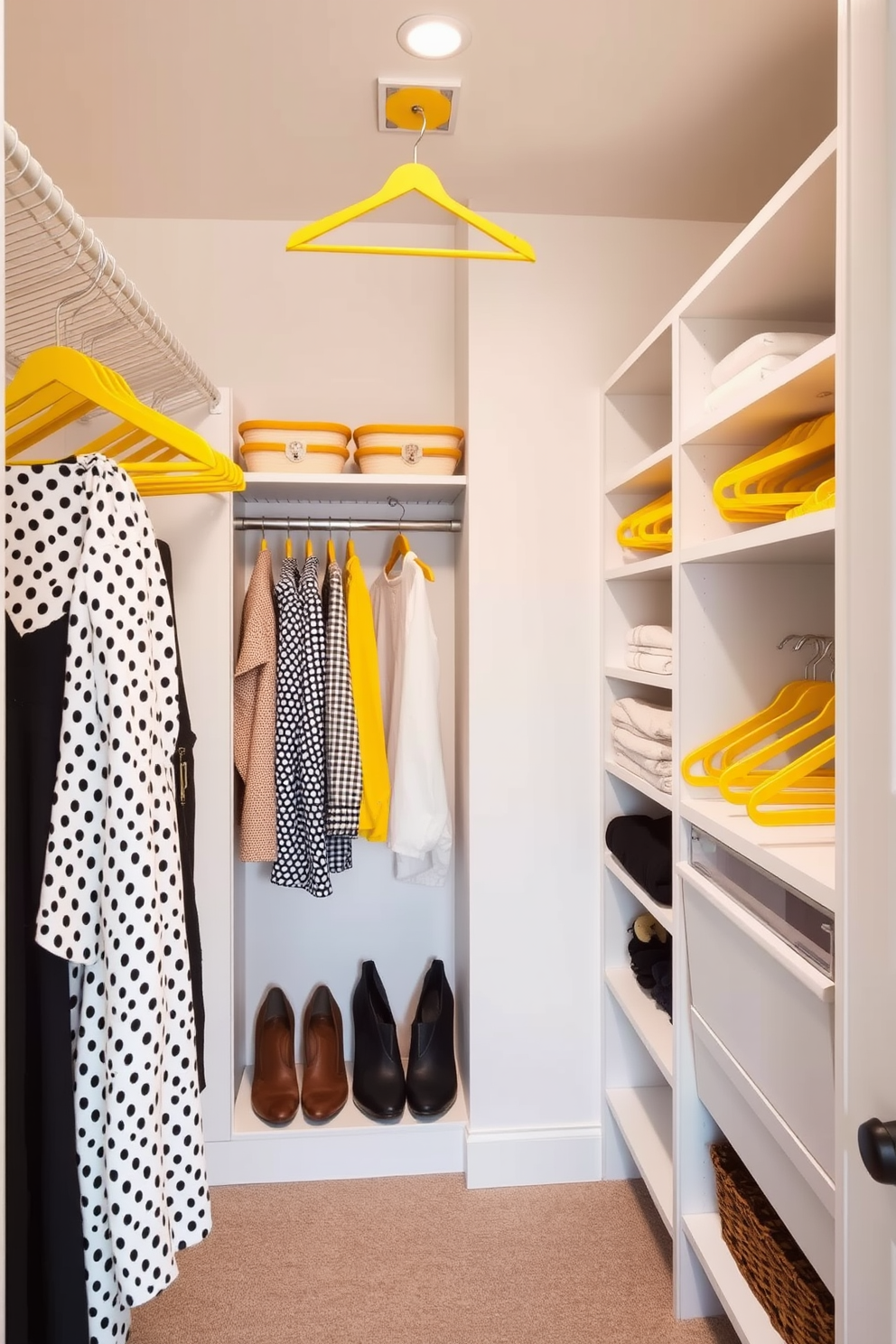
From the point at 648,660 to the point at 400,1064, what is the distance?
1.21 meters

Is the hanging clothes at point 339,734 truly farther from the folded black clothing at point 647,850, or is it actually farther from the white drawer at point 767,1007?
the white drawer at point 767,1007

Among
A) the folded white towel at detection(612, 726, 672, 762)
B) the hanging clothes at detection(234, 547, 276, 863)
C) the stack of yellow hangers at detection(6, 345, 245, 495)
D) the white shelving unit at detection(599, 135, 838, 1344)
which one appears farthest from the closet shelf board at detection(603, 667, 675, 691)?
the stack of yellow hangers at detection(6, 345, 245, 495)

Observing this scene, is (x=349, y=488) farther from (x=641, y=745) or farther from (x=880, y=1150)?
(x=880, y=1150)

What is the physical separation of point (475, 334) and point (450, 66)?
61 centimetres

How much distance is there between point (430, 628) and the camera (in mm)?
2311

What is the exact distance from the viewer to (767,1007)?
132cm

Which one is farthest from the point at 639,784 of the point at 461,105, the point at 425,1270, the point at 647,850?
the point at 461,105

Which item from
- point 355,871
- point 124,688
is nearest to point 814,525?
point 124,688

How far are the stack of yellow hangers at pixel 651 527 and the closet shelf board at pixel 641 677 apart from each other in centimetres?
27

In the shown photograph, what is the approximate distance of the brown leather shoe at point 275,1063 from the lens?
7.44 feet

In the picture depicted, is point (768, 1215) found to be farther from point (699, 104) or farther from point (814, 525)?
point (699, 104)

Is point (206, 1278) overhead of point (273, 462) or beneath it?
beneath

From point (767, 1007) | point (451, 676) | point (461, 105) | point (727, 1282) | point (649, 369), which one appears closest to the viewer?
point (767, 1007)

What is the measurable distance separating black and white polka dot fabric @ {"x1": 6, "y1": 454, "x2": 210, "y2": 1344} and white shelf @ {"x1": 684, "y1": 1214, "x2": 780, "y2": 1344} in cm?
90
